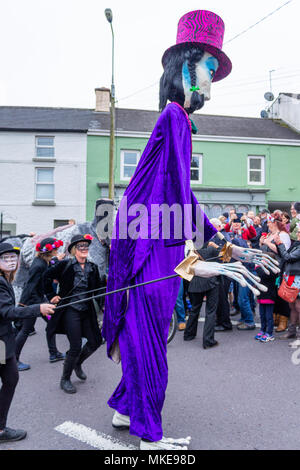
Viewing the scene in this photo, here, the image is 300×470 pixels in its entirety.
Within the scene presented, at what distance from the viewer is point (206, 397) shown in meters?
3.25

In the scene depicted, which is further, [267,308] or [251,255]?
[267,308]

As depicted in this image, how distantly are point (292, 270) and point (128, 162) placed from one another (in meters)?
13.6

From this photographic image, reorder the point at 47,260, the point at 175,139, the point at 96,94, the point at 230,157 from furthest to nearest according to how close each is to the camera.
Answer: the point at 96,94 < the point at 230,157 < the point at 47,260 < the point at 175,139

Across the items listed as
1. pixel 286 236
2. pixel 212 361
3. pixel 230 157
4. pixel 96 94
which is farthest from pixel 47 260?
pixel 96 94

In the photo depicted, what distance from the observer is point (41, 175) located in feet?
57.3

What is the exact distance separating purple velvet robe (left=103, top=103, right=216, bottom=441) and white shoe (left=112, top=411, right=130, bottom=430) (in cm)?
43

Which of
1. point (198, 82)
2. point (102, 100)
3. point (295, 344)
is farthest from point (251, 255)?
point (102, 100)

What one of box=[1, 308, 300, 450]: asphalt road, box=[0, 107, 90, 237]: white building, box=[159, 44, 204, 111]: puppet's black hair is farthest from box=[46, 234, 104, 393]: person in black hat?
box=[0, 107, 90, 237]: white building

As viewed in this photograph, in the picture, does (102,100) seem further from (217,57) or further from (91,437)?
(91,437)

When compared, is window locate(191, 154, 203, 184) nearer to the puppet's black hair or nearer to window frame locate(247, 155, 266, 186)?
window frame locate(247, 155, 266, 186)

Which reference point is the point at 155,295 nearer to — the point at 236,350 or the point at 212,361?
the point at 212,361

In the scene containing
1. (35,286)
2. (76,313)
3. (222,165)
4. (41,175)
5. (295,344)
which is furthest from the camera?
(222,165)

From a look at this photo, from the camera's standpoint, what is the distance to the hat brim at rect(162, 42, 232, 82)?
229 cm

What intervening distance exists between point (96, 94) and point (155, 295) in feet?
63.6
